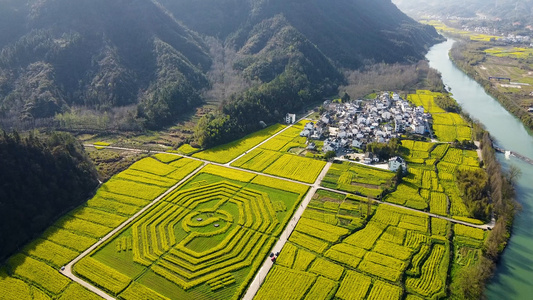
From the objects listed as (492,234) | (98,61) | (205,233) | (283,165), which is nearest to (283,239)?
(205,233)

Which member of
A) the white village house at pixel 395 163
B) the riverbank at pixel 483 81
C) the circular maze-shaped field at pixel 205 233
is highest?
the riverbank at pixel 483 81

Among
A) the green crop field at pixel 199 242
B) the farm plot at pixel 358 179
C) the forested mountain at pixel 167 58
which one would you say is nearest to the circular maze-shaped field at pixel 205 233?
the green crop field at pixel 199 242

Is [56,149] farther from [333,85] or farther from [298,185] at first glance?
[333,85]

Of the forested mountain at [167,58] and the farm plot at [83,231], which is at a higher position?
the forested mountain at [167,58]

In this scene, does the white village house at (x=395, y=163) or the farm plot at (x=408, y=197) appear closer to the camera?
the farm plot at (x=408, y=197)

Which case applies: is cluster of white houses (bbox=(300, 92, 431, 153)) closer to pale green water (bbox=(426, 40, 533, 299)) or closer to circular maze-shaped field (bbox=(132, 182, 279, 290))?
pale green water (bbox=(426, 40, 533, 299))

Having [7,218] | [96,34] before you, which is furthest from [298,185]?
[96,34]

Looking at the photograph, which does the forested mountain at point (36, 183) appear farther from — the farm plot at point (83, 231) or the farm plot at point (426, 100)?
the farm plot at point (426, 100)

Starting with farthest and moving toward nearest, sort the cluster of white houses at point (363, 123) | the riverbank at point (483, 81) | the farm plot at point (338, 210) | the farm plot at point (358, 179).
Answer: the riverbank at point (483, 81)
the cluster of white houses at point (363, 123)
the farm plot at point (358, 179)
the farm plot at point (338, 210)
